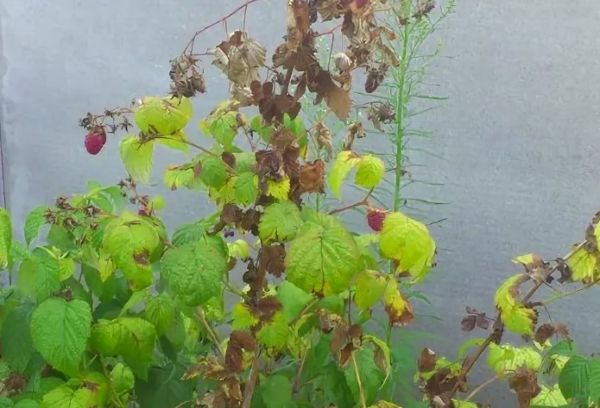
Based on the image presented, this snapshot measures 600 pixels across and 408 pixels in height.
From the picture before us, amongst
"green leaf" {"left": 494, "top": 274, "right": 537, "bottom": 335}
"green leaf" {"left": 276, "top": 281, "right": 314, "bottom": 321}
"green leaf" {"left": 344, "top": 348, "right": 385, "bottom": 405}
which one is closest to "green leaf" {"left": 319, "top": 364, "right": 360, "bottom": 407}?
"green leaf" {"left": 344, "top": 348, "right": 385, "bottom": 405}

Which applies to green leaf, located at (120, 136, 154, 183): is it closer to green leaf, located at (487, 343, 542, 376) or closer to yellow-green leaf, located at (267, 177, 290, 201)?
yellow-green leaf, located at (267, 177, 290, 201)

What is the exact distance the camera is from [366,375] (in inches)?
46.0

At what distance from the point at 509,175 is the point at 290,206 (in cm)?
98

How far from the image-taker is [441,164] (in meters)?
1.92

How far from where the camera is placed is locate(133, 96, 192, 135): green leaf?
1.09 metres

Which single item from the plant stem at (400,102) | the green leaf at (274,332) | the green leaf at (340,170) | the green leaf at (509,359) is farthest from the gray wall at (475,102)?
the green leaf at (274,332)

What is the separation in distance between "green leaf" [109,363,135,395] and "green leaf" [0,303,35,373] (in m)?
0.14

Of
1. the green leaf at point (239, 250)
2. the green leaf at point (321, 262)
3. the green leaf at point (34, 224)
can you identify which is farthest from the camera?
the green leaf at point (239, 250)

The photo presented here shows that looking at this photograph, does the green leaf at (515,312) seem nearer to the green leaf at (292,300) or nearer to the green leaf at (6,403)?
the green leaf at (292,300)

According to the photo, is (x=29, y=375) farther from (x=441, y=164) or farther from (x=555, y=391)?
(x=441, y=164)

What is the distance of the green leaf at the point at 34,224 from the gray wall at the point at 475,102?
2.87ft

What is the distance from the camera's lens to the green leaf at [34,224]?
1283mm

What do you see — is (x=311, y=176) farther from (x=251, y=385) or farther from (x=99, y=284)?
(x=99, y=284)

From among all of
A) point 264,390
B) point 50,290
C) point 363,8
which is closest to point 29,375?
point 50,290
